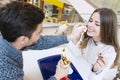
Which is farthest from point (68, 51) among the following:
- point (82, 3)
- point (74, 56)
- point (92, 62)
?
point (82, 3)

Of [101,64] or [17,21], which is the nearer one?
[17,21]

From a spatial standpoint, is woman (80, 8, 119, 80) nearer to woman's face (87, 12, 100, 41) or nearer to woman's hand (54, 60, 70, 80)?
woman's face (87, 12, 100, 41)

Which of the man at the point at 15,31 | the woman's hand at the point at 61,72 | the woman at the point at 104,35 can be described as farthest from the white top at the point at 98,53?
the man at the point at 15,31

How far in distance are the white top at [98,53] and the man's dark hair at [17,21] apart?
541mm

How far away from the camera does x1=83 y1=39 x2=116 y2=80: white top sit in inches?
46.8

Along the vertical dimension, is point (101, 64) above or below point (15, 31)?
below

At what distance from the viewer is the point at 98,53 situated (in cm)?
133

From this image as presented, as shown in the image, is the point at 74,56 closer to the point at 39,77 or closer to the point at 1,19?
the point at 39,77

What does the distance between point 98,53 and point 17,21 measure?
27.2 inches

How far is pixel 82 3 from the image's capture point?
1859 millimetres

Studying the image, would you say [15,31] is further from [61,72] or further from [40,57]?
[40,57]

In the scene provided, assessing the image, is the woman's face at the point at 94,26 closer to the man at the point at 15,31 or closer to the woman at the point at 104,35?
the woman at the point at 104,35

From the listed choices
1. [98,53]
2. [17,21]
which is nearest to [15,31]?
[17,21]

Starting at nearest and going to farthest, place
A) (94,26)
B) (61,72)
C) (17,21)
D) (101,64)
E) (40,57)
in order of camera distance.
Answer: (17,21) < (61,72) < (101,64) < (94,26) < (40,57)
